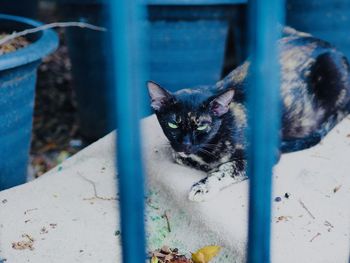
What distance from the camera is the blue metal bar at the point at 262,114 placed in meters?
0.89

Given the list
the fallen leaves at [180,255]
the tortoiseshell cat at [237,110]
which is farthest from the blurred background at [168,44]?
the fallen leaves at [180,255]

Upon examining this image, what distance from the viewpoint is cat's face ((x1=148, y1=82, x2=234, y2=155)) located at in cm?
234

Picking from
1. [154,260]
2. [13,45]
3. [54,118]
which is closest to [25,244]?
[154,260]

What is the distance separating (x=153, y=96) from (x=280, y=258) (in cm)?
76

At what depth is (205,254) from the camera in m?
2.19

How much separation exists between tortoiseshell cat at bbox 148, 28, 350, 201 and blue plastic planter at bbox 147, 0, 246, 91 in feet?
1.88

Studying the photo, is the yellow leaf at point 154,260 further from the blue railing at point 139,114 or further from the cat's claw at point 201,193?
the blue railing at point 139,114

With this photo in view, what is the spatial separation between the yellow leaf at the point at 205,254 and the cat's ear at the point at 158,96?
57cm

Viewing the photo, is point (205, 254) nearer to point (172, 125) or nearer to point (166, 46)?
point (172, 125)

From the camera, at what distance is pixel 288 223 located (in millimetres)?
2234

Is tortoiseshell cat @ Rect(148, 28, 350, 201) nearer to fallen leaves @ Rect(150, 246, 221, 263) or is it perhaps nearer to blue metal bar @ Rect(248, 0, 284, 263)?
fallen leaves @ Rect(150, 246, 221, 263)

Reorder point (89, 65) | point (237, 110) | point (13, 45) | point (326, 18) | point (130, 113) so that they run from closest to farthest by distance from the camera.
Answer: point (130, 113), point (237, 110), point (13, 45), point (326, 18), point (89, 65)

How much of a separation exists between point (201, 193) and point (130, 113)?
148 cm

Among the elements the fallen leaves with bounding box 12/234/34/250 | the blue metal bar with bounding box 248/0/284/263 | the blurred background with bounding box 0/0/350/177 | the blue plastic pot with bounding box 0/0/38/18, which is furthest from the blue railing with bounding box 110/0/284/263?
the blue plastic pot with bounding box 0/0/38/18
